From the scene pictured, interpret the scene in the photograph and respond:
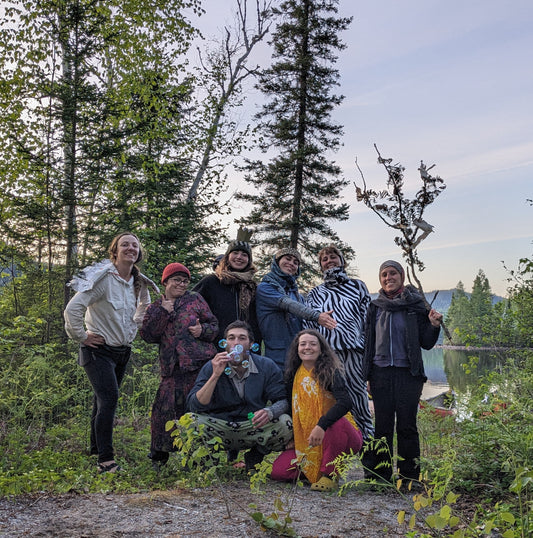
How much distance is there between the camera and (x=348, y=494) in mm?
4020

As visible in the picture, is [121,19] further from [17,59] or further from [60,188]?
[60,188]

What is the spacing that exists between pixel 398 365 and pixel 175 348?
1974 millimetres

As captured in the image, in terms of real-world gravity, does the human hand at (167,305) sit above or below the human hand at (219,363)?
above

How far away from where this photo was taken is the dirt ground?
287cm

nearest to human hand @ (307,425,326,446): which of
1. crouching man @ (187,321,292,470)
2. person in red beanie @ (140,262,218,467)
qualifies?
crouching man @ (187,321,292,470)

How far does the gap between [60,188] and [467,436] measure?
7374mm

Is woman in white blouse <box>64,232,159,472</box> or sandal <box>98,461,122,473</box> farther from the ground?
woman in white blouse <box>64,232,159,472</box>

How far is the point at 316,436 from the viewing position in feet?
13.2

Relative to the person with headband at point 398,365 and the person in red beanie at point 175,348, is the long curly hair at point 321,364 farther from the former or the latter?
the person in red beanie at point 175,348

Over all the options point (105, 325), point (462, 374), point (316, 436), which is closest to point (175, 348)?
point (105, 325)

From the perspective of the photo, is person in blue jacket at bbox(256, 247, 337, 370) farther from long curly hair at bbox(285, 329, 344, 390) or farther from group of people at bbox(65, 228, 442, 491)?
long curly hair at bbox(285, 329, 344, 390)

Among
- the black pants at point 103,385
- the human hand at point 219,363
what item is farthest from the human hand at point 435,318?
the black pants at point 103,385

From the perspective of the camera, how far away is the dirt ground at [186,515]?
287 cm

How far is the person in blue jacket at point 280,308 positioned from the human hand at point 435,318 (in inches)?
39.7
